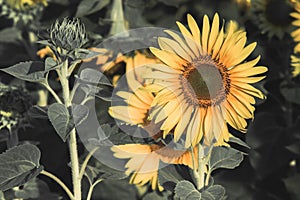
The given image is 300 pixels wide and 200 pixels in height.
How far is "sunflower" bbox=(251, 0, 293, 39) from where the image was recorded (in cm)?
172

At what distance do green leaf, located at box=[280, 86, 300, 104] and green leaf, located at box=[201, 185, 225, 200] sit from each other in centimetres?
49

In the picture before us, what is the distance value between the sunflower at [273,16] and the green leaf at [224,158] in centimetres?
56

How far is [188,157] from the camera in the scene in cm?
124

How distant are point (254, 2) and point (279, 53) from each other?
14 centimetres

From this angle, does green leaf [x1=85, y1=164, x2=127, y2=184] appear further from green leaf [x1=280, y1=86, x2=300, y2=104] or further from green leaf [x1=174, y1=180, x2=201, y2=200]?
green leaf [x1=280, y1=86, x2=300, y2=104]

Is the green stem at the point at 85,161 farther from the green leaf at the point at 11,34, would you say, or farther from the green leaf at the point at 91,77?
the green leaf at the point at 11,34

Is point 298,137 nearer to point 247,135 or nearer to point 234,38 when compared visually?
point 247,135

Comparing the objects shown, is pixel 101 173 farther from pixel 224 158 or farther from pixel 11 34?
pixel 11 34

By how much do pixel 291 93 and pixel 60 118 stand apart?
0.67m

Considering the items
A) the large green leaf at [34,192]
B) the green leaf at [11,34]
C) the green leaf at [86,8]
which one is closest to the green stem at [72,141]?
the large green leaf at [34,192]

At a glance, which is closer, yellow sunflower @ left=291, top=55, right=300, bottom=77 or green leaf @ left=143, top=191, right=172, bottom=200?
green leaf @ left=143, top=191, right=172, bottom=200

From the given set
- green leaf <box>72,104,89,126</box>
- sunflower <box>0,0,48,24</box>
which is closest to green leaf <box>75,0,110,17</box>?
sunflower <box>0,0,48,24</box>

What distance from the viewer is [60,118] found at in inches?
43.8

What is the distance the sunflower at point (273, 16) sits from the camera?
5.65ft
